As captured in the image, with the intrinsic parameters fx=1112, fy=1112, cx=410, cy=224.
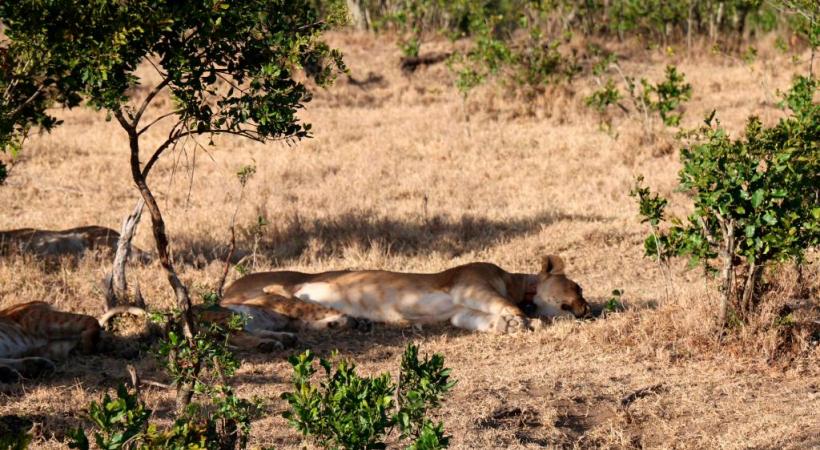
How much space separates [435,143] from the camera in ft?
49.3

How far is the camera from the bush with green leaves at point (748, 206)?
7.00m

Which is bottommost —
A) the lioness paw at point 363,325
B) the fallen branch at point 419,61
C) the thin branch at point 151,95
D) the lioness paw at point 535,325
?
the fallen branch at point 419,61

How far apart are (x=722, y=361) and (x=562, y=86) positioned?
10.7 meters

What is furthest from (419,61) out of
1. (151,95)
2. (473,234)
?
(151,95)

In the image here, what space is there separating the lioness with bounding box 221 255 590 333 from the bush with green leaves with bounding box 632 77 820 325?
49.1 inches

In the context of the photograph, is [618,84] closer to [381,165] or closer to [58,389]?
[381,165]

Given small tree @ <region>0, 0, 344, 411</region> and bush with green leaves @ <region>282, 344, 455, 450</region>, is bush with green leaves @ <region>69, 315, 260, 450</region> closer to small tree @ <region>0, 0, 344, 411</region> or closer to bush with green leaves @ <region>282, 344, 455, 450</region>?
small tree @ <region>0, 0, 344, 411</region>

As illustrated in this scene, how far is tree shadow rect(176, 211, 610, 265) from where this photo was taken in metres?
10.8

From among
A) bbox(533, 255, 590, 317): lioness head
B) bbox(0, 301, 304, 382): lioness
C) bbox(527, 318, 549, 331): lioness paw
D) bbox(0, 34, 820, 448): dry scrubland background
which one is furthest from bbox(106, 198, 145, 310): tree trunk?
bbox(533, 255, 590, 317): lioness head

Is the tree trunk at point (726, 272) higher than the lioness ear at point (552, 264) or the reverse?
higher

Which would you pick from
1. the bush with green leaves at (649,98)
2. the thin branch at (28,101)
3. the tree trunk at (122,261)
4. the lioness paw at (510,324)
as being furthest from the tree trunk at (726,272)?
the bush with green leaves at (649,98)

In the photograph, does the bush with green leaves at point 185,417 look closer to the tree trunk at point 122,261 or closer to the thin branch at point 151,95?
the thin branch at point 151,95

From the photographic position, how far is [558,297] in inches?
336

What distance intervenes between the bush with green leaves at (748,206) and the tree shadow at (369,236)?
3458 millimetres
